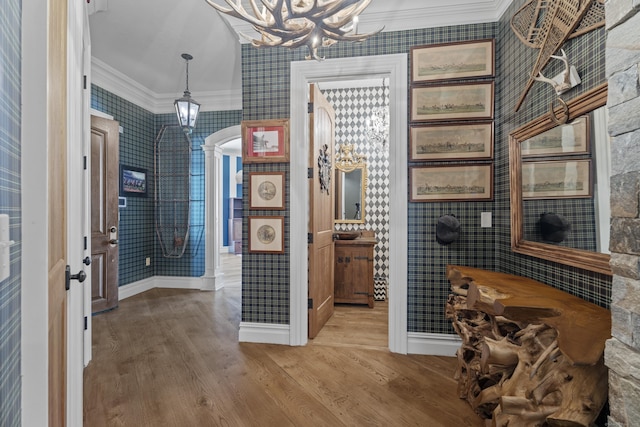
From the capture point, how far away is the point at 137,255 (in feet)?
15.8

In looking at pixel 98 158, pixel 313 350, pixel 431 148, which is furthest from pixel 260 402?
pixel 98 158

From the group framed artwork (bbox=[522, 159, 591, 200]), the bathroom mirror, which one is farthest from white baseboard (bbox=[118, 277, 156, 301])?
framed artwork (bbox=[522, 159, 591, 200])

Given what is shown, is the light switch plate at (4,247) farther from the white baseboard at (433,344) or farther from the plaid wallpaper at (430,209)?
the white baseboard at (433,344)

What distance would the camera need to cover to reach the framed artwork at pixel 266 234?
300cm

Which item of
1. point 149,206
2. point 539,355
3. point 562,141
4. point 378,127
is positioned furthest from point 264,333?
point 149,206

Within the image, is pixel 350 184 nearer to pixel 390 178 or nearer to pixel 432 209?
pixel 390 178

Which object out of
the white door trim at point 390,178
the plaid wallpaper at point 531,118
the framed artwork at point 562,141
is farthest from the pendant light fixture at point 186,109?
the framed artwork at point 562,141

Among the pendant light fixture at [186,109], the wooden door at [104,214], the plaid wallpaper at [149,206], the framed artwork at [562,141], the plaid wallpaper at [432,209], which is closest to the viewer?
the framed artwork at [562,141]

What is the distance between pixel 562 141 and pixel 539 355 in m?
1.13

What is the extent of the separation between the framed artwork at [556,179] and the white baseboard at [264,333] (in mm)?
2169

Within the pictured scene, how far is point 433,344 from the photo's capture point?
2.79 m

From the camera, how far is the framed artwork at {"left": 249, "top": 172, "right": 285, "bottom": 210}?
3.01 m

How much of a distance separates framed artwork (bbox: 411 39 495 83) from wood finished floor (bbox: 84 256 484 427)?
2.29 metres

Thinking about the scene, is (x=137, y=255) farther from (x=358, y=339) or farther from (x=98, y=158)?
(x=358, y=339)
